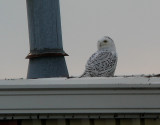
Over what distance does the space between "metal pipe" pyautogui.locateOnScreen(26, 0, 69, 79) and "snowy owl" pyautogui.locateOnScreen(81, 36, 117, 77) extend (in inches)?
75.1

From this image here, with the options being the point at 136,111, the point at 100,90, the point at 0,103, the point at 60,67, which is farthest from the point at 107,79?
the point at 60,67

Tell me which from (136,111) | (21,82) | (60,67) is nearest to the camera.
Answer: (136,111)

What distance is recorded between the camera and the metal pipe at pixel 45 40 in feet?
17.0

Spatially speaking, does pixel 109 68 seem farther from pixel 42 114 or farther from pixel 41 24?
pixel 41 24

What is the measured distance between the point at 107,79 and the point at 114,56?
1.19 meters

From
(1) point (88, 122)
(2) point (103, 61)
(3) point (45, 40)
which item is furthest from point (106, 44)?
(3) point (45, 40)

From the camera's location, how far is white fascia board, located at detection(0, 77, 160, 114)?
184 centimetres

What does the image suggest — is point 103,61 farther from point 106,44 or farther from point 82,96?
point 82,96

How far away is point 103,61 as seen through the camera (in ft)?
9.78

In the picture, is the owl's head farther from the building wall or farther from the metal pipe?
the metal pipe

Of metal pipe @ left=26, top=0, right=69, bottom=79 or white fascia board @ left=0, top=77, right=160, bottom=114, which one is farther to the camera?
metal pipe @ left=26, top=0, right=69, bottom=79

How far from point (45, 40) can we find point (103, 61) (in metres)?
2.47

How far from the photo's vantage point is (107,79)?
1.94 meters

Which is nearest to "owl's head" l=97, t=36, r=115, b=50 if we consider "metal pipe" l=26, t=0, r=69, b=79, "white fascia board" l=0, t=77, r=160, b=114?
"white fascia board" l=0, t=77, r=160, b=114
